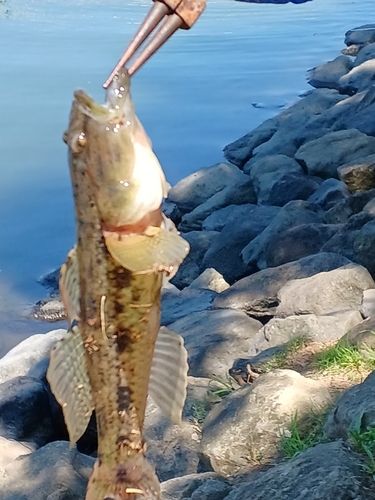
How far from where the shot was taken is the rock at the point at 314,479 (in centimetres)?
332

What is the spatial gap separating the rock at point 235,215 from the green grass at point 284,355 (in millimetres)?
4594

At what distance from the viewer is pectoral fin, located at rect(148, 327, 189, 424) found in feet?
6.77

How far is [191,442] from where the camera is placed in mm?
4941

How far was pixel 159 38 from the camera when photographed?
1.65 metres

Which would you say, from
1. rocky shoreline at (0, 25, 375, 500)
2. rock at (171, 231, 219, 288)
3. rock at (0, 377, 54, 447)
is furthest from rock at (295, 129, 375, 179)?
rock at (0, 377, 54, 447)

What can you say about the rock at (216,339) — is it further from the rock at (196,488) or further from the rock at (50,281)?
the rock at (50,281)

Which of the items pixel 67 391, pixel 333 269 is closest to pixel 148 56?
pixel 67 391

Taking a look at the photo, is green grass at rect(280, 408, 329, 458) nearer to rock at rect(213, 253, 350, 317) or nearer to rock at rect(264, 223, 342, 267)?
rock at rect(213, 253, 350, 317)

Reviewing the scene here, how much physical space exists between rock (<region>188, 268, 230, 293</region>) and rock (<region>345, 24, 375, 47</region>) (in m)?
14.6

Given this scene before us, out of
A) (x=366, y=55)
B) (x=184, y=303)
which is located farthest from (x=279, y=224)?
(x=366, y=55)

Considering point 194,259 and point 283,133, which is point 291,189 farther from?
point 283,133

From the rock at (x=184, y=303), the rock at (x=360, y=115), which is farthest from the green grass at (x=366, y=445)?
the rock at (x=360, y=115)

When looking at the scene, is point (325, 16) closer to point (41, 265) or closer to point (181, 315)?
point (41, 265)

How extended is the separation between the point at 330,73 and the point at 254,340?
1458cm
